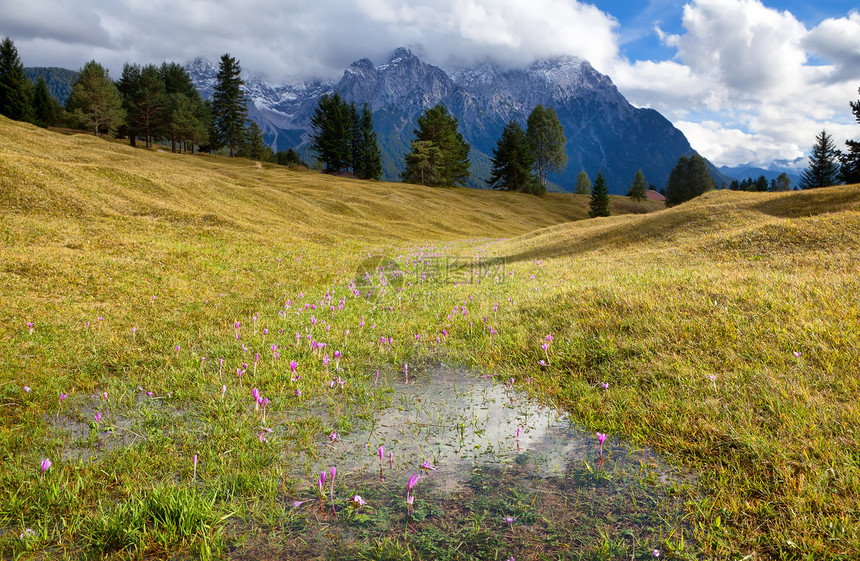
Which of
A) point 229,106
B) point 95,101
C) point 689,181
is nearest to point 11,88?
point 95,101

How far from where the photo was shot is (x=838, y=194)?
53.8ft

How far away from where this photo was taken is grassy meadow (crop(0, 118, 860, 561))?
2.50m

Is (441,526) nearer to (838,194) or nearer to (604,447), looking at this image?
(604,447)

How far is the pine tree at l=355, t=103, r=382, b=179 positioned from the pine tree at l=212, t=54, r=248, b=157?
2383 cm

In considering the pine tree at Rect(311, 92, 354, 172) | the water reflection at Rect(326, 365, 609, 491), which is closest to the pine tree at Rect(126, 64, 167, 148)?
the pine tree at Rect(311, 92, 354, 172)

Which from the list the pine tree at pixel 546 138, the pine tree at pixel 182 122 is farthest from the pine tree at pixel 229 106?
the pine tree at pixel 546 138

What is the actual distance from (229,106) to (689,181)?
3751 inches

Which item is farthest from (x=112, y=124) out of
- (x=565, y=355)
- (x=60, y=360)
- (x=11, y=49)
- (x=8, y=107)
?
(x=565, y=355)

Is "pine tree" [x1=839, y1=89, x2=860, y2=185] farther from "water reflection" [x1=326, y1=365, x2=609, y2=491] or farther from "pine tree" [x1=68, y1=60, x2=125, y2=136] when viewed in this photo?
"pine tree" [x1=68, y1=60, x2=125, y2=136]

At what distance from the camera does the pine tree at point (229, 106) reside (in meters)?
83.6

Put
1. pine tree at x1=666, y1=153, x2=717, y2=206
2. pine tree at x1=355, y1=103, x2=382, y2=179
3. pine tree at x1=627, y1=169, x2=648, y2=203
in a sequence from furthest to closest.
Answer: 1. pine tree at x1=355, y1=103, x2=382, y2=179
2. pine tree at x1=627, y1=169, x2=648, y2=203
3. pine tree at x1=666, y1=153, x2=717, y2=206

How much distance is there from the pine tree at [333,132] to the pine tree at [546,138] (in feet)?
131

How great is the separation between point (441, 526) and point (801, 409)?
3.12m

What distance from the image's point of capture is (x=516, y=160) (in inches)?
3258
